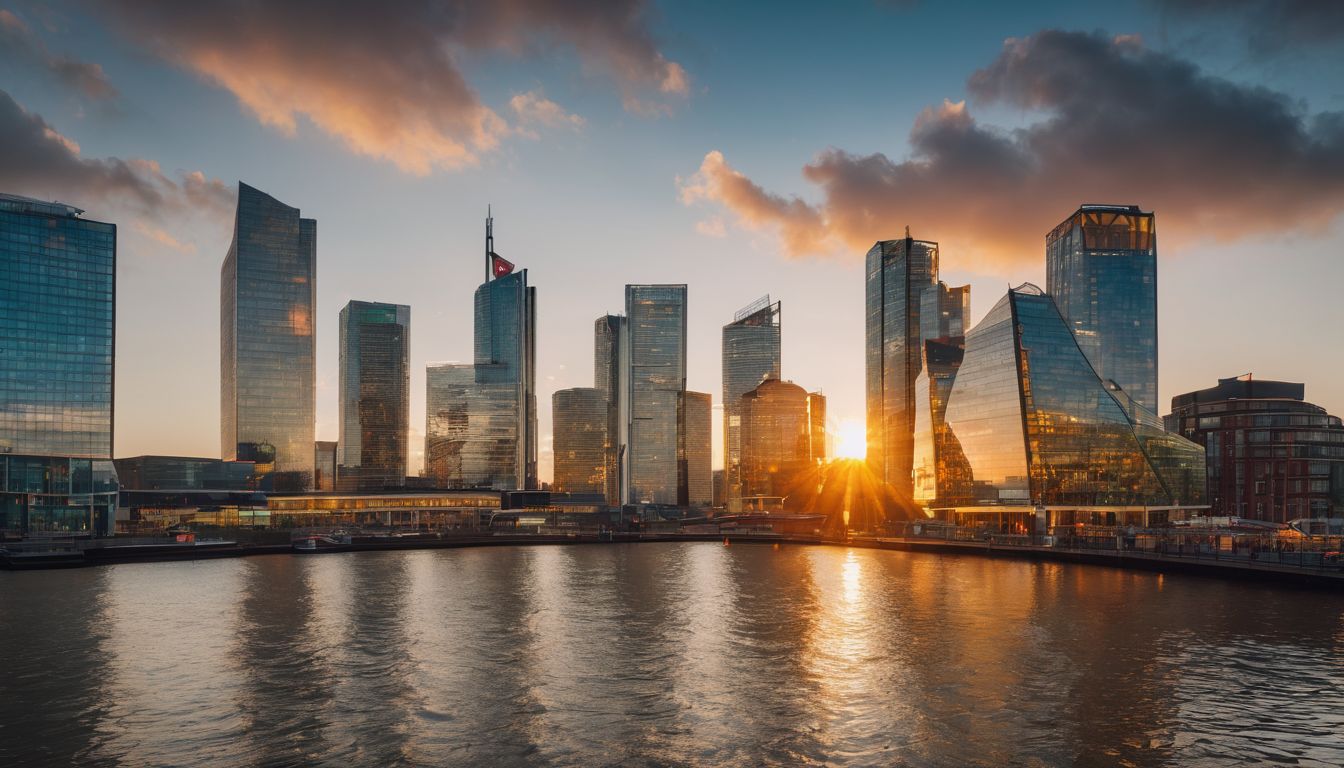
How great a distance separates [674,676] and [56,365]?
643 feet

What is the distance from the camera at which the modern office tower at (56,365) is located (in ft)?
587

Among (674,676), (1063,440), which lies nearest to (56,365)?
(674,676)

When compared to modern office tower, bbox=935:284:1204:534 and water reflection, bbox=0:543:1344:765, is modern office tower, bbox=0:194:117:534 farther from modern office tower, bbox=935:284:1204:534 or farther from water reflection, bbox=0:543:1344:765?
modern office tower, bbox=935:284:1204:534

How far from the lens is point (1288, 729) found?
34.8 m

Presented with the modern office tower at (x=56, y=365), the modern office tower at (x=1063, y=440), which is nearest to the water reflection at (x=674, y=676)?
the modern office tower at (x=1063, y=440)

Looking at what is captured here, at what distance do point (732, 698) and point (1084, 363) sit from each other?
174m

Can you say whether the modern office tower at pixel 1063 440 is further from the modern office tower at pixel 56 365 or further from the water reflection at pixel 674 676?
the modern office tower at pixel 56 365

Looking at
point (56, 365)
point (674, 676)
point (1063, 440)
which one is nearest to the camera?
point (674, 676)

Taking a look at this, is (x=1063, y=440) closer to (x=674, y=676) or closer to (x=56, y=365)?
(x=674, y=676)

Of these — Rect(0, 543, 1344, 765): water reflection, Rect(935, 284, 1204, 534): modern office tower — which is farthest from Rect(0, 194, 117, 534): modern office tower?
Rect(935, 284, 1204, 534): modern office tower

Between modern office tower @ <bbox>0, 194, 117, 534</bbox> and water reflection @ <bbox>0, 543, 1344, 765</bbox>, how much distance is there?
116456mm

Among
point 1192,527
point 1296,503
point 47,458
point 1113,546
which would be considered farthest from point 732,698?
point 1296,503

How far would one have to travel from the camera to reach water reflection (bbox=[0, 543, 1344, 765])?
32844 millimetres

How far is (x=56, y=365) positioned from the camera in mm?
185125
